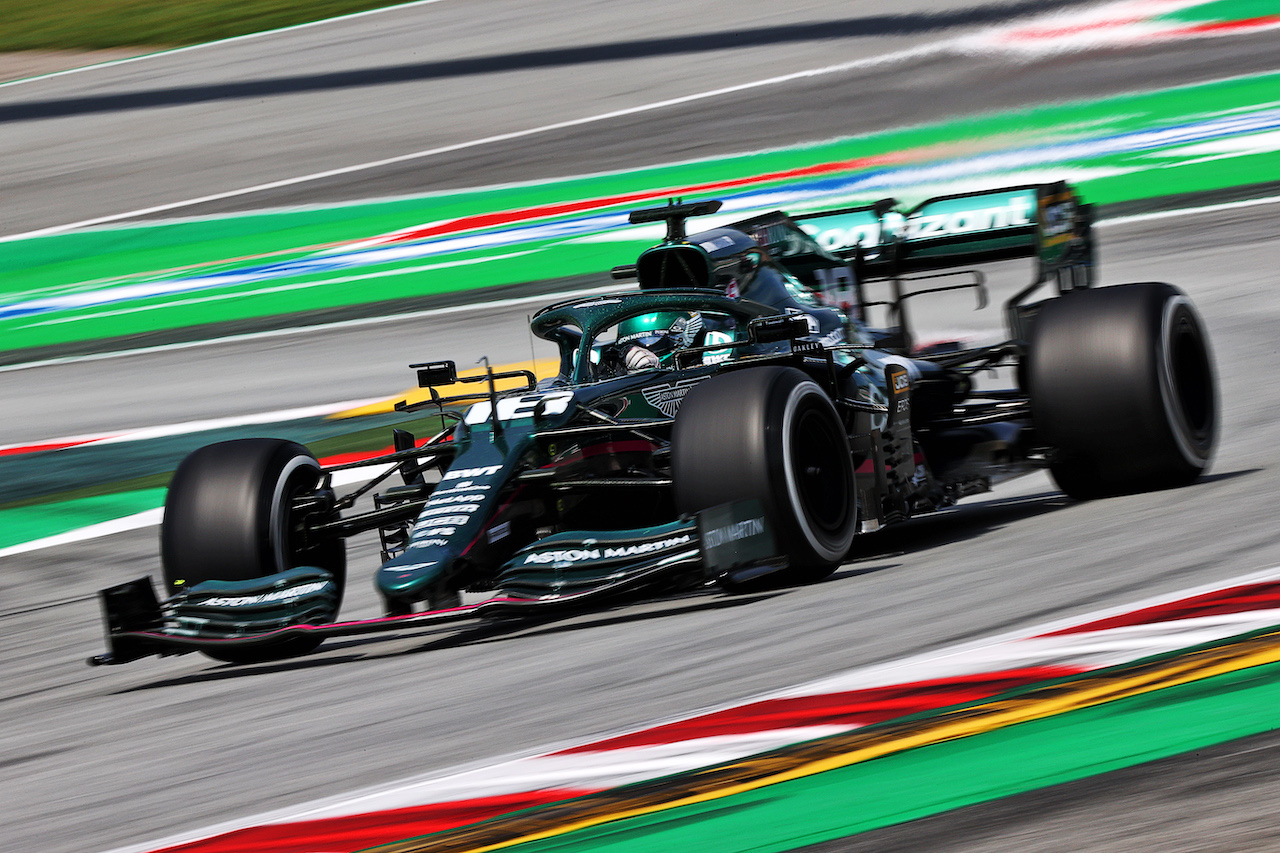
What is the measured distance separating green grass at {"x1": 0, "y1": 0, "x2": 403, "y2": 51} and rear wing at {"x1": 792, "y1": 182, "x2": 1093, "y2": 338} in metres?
20.0

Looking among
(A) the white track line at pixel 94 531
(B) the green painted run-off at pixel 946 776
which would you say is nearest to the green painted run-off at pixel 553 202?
(A) the white track line at pixel 94 531

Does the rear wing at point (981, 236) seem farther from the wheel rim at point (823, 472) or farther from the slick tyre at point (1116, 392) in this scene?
the wheel rim at point (823, 472)

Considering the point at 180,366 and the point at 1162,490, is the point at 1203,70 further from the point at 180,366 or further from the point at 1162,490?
the point at 1162,490

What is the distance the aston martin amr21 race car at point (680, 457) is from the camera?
6.42 m

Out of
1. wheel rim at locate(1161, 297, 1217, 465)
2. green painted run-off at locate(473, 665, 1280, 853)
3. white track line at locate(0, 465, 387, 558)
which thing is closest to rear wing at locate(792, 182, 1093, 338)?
wheel rim at locate(1161, 297, 1217, 465)

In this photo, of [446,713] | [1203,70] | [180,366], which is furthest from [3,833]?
[1203,70]

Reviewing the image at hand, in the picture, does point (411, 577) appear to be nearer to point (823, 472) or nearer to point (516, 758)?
point (823, 472)

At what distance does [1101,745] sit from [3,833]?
2.91 metres

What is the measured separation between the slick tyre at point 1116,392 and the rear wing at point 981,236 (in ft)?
4.22

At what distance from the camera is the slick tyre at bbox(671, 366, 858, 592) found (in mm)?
6355

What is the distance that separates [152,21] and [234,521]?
77.7 ft

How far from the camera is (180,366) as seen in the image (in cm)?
1578

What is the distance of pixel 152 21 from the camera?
28891mm

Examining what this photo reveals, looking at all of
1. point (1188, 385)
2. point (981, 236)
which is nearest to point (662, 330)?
point (1188, 385)
